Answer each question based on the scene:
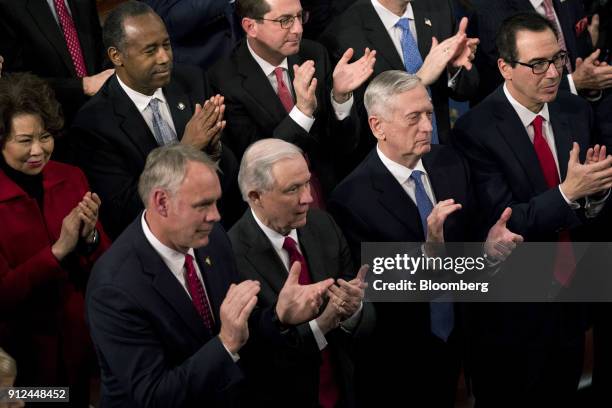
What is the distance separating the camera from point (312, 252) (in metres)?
4.47

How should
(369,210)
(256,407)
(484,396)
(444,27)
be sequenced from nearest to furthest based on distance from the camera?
(256,407), (369,210), (484,396), (444,27)

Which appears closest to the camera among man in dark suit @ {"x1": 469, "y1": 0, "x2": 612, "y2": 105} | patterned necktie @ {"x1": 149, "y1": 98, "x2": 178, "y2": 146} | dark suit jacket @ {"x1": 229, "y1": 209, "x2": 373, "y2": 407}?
dark suit jacket @ {"x1": 229, "y1": 209, "x2": 373, "y2": 407}

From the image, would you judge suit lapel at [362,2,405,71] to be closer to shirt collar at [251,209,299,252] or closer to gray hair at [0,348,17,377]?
shirt collar at [251,209,299,252]

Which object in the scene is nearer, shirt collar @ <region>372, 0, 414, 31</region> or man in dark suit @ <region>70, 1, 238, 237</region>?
man in dark suit @ <region>70, 1, 238, 237</region>

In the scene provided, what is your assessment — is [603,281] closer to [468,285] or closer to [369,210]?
[468,285]

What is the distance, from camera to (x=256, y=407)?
429 cm

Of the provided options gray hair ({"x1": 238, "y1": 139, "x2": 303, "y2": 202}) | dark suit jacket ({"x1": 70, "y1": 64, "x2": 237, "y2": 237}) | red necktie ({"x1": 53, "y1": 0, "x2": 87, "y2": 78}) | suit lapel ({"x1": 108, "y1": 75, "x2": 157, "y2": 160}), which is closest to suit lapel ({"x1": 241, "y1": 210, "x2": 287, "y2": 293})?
gray hair ({"x1": 238, "y1": 139, "x2": 303, "y2": 202})

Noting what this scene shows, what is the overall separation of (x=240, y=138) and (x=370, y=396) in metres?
1.29

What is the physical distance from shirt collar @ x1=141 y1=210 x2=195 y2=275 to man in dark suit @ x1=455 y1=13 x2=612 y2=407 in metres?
1.60

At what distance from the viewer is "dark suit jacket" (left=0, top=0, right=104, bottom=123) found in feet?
16.5

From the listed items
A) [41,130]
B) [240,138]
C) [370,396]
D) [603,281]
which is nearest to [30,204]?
[41,130]

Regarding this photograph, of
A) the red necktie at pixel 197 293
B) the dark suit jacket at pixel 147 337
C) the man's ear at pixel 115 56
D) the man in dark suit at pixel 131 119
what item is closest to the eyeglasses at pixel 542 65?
the man in dark suit at pixel 131 119

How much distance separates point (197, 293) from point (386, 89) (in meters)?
1.40

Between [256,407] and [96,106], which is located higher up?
[96,106]
